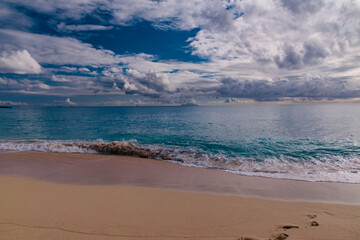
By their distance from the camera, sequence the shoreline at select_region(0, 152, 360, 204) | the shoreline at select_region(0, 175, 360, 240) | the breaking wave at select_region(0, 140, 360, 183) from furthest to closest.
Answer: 1. the breaking wave at select_region(0, 140, 360, 183)
2. the shoreline at select_region(0, 152, 360, 204)
3. the shoreline at select_region(0, 175, 360, 240)

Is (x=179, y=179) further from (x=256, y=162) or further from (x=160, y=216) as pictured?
(x=256, y=162)

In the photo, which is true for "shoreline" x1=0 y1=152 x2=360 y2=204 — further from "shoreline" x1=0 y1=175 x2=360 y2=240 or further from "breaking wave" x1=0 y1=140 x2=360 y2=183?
"breaking wave" x1=0 y1=140 x2=360 y2=183

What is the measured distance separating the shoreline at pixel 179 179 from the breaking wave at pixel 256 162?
98 cm

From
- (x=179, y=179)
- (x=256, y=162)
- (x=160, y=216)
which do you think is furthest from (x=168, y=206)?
(x=256, y=162)

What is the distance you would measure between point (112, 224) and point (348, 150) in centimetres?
1892

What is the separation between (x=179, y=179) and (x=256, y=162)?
6.54m

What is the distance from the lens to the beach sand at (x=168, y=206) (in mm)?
4176

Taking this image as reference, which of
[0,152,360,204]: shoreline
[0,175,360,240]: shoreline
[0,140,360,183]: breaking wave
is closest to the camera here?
[0,175,360,240]: shoreline

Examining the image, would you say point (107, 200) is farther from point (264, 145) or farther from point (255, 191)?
point (264, 145)

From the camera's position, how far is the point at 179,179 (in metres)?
8.34

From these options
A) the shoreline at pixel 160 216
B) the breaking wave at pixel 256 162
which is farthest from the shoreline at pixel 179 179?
the breaking wave at pixel 256 162

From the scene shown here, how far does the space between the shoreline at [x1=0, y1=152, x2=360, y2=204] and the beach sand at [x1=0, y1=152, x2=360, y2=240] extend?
43 millimetres

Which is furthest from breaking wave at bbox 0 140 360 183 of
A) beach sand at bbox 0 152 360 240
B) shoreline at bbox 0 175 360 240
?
shoreline at bbox 0 175 360 240

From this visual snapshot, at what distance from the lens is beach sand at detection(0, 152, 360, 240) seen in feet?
13.7
